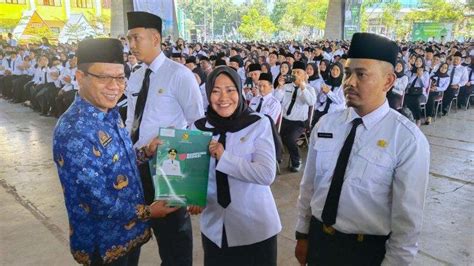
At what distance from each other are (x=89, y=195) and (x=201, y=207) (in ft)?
1.87

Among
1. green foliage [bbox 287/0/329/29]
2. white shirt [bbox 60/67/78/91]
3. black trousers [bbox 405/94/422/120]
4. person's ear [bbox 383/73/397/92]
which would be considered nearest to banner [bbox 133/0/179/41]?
white shirt [bbox 60/67/78/91]

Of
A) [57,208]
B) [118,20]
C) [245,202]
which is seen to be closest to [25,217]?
[57,208]

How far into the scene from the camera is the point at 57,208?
4.04 metres

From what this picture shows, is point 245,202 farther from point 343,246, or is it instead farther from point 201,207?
point 343,246

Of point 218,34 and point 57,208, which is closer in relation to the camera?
point 57,208

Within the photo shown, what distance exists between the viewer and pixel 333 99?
5980 mm

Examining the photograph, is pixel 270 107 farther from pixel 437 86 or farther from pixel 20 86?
pixel 20 86

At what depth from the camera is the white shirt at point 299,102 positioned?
5427 millimetres

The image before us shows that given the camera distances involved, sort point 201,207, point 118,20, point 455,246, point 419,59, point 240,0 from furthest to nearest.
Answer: point 240,0 → point 118,20 → point 419,59 → point 455,246 → point 201,207

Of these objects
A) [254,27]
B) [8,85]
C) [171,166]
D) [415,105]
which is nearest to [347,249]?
[171,166]

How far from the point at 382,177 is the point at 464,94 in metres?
10.4

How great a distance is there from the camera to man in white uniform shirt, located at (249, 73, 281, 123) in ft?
16.3

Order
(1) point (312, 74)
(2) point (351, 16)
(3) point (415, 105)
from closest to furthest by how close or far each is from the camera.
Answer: (1) point (312, 74), (3) point (415, 105), (2) point (351, 16)

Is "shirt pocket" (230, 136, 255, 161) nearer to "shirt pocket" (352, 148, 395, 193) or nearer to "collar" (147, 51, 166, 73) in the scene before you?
"shirt pocket" (352, 148, 395, 193)
